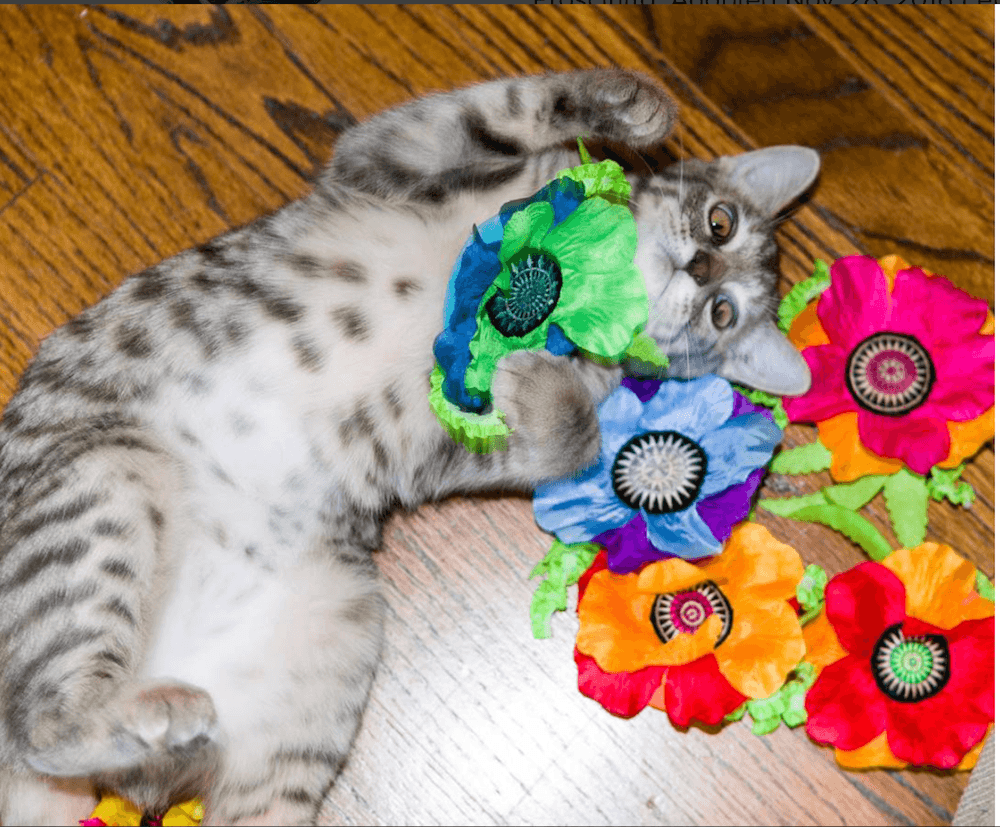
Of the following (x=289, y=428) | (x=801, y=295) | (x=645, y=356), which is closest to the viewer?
(x=645, y=356)

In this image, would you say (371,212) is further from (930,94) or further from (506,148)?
(930,94)

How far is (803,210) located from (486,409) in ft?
3.43

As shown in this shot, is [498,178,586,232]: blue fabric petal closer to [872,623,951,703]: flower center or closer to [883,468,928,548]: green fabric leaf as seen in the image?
[883,468,928,548]: green fabric leaf

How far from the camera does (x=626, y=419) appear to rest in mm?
1992

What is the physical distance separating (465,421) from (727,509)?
2.06 feet

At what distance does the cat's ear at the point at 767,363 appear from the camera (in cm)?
202

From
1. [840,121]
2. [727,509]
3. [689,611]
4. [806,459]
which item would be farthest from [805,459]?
[840,121]

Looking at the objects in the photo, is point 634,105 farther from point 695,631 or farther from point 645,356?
point 695,631

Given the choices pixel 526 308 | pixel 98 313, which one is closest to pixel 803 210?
pixel 526 308

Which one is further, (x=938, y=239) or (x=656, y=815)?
(x=938, y=239)

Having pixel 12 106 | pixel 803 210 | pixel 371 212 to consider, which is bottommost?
pixel 803 210

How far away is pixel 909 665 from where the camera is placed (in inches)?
78.5

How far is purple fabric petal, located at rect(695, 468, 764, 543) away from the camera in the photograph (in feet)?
6.23

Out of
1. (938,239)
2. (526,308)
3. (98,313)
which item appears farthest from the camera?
(938,239)
